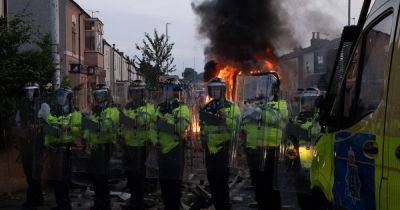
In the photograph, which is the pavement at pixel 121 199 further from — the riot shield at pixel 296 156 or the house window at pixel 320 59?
the house window at pixel 320 59

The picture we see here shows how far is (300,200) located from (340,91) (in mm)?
3393

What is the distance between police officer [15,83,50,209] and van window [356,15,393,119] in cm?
594

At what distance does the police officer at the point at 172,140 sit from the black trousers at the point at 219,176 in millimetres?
488

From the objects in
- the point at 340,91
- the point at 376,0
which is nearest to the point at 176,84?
the point at 340,91

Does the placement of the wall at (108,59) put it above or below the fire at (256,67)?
above

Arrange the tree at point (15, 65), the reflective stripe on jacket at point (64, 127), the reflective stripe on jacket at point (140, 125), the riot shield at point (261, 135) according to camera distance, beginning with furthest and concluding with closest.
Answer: the tree at point (15, 65) → the reflective stripe on jacket at point (64, 127) → the reflective stripe on jacket at point (140, 125) → the riot shield at point (261, 135)

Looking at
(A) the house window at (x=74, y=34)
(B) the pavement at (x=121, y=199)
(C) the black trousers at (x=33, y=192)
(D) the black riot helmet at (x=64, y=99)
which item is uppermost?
(A) the house window at (x=74, y=34)

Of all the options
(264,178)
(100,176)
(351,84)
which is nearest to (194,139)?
(100,176)

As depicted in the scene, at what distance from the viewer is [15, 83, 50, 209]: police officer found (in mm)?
9016

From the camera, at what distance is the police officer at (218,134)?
748 cm

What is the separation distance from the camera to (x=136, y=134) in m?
8.34

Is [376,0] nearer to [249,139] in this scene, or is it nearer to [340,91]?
[340,91]

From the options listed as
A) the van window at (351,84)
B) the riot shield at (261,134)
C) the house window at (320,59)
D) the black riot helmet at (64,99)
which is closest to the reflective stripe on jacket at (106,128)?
the black riot helmet at (64,99)

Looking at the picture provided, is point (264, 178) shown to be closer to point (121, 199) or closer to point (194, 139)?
point (194, 139)
